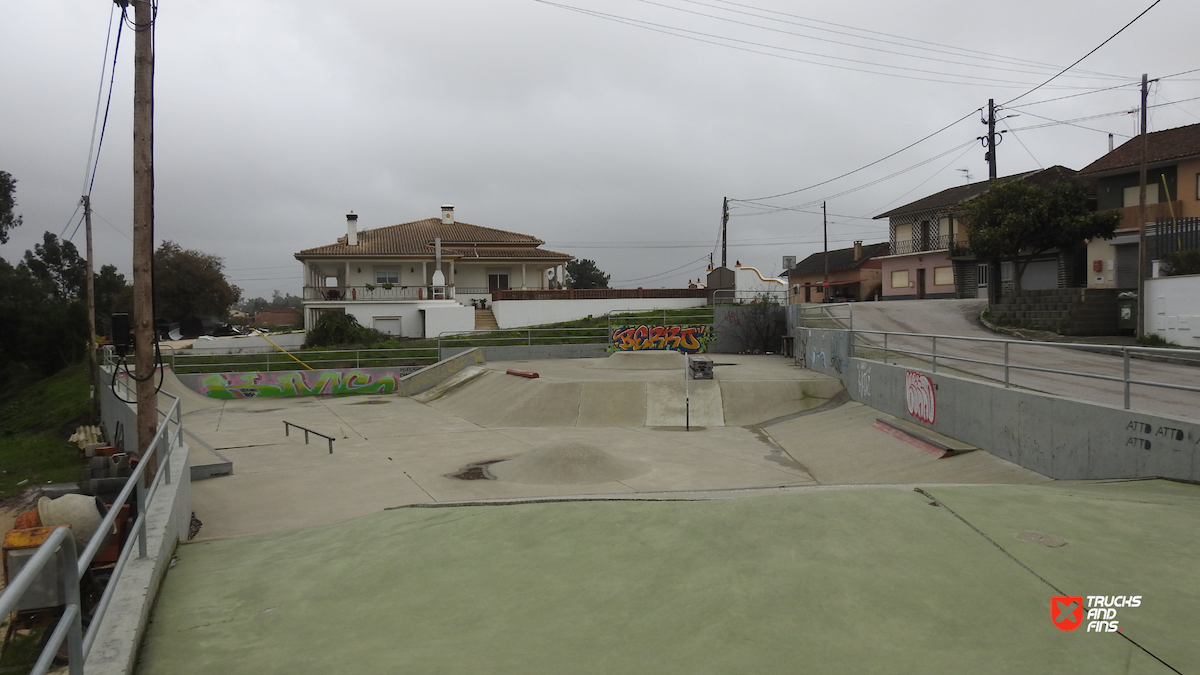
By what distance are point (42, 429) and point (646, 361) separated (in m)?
29.7

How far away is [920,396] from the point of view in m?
13.0

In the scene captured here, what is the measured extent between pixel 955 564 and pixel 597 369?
787 inches

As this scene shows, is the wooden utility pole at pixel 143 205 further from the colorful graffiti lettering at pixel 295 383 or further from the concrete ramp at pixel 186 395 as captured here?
the colorful graffiti lettering at pixel 295 383

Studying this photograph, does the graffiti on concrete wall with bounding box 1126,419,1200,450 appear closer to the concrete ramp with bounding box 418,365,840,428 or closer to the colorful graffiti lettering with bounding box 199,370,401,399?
the concrete ramp with bounding box 418,365,840,428

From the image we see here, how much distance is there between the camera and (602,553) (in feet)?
18.6

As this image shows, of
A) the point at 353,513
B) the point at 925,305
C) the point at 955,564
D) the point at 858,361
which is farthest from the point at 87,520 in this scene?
the point at 925,305

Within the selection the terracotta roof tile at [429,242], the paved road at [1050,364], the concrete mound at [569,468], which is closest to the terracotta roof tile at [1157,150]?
the paved road at [1050,364]

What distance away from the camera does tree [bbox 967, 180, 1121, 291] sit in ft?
84.6

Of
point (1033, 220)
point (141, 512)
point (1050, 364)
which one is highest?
point (1033, 220)

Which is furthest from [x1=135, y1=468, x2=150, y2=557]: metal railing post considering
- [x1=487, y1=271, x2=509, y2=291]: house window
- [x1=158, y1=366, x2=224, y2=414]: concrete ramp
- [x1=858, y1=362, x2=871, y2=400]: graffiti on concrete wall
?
[x1=487, y1=271, x2=509, y2=291]: house window

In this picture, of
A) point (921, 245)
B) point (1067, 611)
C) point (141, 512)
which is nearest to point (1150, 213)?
point (921, 245)

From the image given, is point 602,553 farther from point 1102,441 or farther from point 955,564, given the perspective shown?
point 1102,441

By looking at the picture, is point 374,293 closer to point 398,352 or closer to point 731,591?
point 398,352

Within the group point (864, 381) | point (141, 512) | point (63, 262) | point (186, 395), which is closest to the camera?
point (141, 512)
